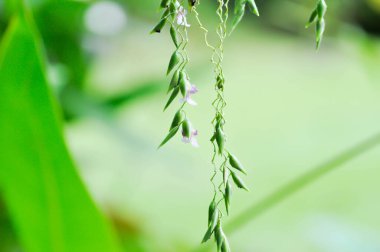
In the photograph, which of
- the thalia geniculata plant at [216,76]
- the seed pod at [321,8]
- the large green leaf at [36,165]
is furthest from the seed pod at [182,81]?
the large green leaf at [36,165]

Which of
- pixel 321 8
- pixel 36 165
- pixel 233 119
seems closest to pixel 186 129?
pixel 321 8

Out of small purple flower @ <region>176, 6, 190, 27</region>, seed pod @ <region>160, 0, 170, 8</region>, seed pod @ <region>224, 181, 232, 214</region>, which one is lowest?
seed pod @ <region>224, 181, 232, 214</region>

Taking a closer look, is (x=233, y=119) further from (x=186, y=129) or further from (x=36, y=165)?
(x=186, y=129)

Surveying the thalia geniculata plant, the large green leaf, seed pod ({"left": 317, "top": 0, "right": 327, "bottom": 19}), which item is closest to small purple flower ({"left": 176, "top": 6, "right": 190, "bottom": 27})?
the thalia geniculata plant

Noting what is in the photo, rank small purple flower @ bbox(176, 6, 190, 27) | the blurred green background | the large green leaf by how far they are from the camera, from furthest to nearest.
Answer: the blurred green background, the large green leaf, small purple flower @ bbox(176, 6, 190, 27)

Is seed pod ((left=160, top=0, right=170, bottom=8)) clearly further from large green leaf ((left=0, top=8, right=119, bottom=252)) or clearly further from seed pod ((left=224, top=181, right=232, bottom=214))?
large green leaf ((left=0, top=8, right=119, bottom=252))

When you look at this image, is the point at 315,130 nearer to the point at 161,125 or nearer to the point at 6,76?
the point at 161,125

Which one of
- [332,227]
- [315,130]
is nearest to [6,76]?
[332,227]
